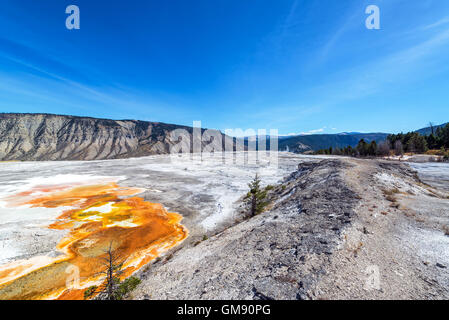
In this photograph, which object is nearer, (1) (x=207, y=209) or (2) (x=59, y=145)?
(1) (x=207, y=209)

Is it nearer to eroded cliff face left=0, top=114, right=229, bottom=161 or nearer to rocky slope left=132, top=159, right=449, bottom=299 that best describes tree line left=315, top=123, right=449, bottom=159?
rocky slope left=132, top=159, right=449, bottom=299

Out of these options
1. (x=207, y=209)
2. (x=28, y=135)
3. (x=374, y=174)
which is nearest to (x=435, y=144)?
(x=374, y=174)

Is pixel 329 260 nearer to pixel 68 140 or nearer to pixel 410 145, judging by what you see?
pixel 410 145

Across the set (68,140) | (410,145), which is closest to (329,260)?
(410,145)

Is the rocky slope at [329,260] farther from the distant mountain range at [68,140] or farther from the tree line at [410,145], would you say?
the distant mountain range at [68,140]

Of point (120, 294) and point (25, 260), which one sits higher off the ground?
point (120, 294)

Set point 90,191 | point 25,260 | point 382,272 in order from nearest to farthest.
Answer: point 382,272 < point 25,260 < point 90,191

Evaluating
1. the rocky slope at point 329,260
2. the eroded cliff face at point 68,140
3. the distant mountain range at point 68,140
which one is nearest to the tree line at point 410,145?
the rocky slope at point 329,260
